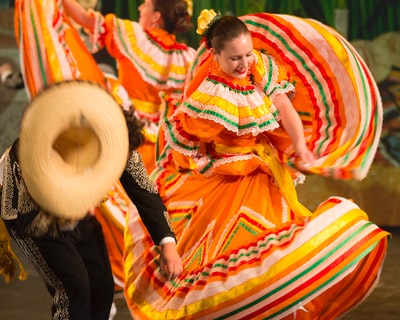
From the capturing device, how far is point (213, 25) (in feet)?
11.8

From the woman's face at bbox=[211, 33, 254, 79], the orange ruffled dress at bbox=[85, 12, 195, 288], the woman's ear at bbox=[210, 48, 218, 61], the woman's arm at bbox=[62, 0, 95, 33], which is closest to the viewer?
the woman's face at bbox=[211, 33, 254, 79]

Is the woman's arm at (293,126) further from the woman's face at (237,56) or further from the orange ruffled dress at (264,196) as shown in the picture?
the woman's face at (237,56)

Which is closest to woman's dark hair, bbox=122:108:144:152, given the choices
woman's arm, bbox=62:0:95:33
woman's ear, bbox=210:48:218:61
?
woman's ear, bbox=210:48:218:61

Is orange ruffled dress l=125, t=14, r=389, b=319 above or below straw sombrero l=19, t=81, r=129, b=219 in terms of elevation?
below

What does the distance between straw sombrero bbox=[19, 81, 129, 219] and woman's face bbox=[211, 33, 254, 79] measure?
795 millimetres

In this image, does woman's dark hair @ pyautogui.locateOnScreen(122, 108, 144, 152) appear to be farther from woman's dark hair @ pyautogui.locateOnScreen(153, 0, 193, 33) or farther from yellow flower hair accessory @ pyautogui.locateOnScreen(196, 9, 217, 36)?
woman's dark hair @ pyautogui.locateOnScreen(153, 0, 193, 33)

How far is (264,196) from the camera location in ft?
11.5

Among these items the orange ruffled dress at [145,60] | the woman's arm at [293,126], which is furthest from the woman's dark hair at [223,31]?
the orange ruffled dress at [145,60]

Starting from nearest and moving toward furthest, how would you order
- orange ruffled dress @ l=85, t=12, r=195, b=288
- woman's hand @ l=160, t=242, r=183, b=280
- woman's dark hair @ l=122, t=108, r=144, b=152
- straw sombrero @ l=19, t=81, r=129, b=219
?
1. straw sombrero @ l=19, t=81, r=129, b=219
2. woman's dark hair @ l=122, t=108, r=144, b=152
3. woman's hand @ l=160, t=242, r=183, b=280
4. orange ruffled dress @ l=85, t=12, r=195, b=288

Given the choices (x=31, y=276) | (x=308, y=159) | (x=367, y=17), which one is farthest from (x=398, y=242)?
(x=308, y=159)

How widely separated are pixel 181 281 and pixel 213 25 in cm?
96

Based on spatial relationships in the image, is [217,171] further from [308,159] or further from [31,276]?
[31,276]

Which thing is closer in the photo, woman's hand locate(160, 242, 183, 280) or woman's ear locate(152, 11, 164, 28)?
woman's hand locate(160, 242, 183, 280)

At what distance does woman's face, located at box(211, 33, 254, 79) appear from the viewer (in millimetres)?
3401
